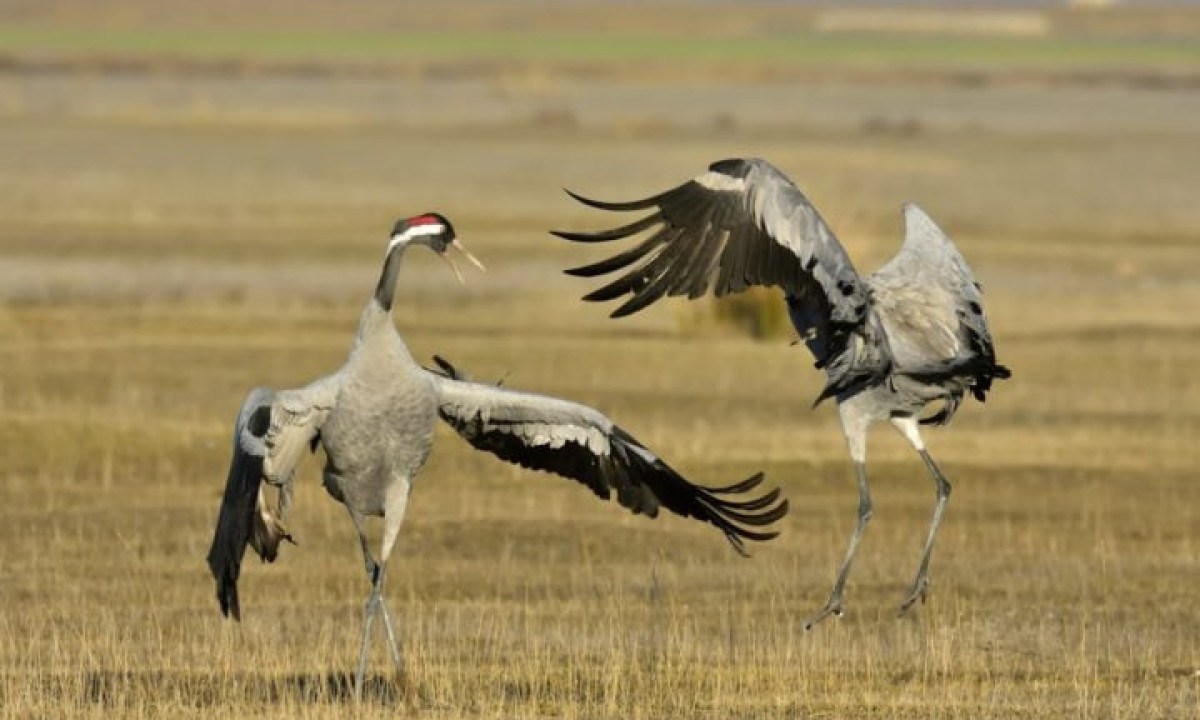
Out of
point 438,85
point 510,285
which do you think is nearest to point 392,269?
point 510,285

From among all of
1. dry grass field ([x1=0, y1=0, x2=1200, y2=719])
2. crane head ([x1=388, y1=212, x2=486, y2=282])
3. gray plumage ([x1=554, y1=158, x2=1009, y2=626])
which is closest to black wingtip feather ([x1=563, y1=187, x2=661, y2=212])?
gray plumage ([x1=554, y1=158, x2=1009, y2=626])

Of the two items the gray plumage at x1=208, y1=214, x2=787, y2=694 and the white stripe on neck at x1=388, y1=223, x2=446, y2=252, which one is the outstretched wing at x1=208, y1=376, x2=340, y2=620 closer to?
the gray plumage at x1=208, y1=214, x2=787, y2=694

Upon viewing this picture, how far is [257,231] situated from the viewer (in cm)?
3803

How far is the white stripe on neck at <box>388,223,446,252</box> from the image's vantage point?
35.5ft

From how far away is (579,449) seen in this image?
458 inches

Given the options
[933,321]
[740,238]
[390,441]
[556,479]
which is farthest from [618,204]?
[556,479]

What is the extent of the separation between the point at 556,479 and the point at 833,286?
22.8 feet

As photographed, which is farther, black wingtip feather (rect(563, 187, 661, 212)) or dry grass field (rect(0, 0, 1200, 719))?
dry grass field (rect(0, 0, 1200, 719))

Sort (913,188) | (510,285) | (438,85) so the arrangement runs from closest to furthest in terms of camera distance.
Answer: (510,285) < (913,188) < (438,85)

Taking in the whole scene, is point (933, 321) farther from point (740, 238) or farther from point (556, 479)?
point (556, 479)

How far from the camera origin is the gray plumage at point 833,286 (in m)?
11.9

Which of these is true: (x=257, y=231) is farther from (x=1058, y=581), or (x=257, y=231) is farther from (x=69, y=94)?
(x=69, y=94)

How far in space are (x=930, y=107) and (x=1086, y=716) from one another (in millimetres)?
70507

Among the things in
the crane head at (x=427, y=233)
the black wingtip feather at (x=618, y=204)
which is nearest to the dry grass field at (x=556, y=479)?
the crane head at (x=427, y=233)
